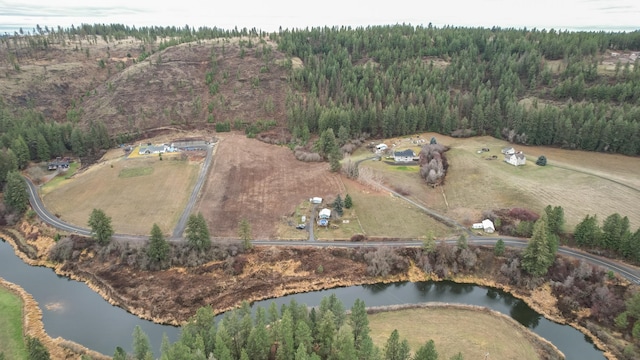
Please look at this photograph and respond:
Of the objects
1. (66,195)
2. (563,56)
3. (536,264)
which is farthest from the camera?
(563,56)

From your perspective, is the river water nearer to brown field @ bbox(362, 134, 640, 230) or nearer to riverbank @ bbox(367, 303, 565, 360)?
riverbank @ bbox(367, 303, 565, 360)

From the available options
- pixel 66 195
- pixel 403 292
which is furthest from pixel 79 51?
pixel 403 292

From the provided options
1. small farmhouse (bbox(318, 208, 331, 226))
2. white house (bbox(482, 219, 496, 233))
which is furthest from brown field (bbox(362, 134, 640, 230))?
small farmhouse (bbox(318, 208, 331, 226))

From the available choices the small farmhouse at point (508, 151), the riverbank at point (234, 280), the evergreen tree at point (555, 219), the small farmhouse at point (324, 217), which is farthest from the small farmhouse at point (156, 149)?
the evergreen tree at point (555, 219)

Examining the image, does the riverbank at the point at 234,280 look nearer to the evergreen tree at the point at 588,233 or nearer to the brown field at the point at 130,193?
the brown field at the point at 130,193

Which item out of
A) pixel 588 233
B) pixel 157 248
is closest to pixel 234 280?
pixel 157 248

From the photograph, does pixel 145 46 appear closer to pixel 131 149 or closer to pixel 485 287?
pixel 131 149
